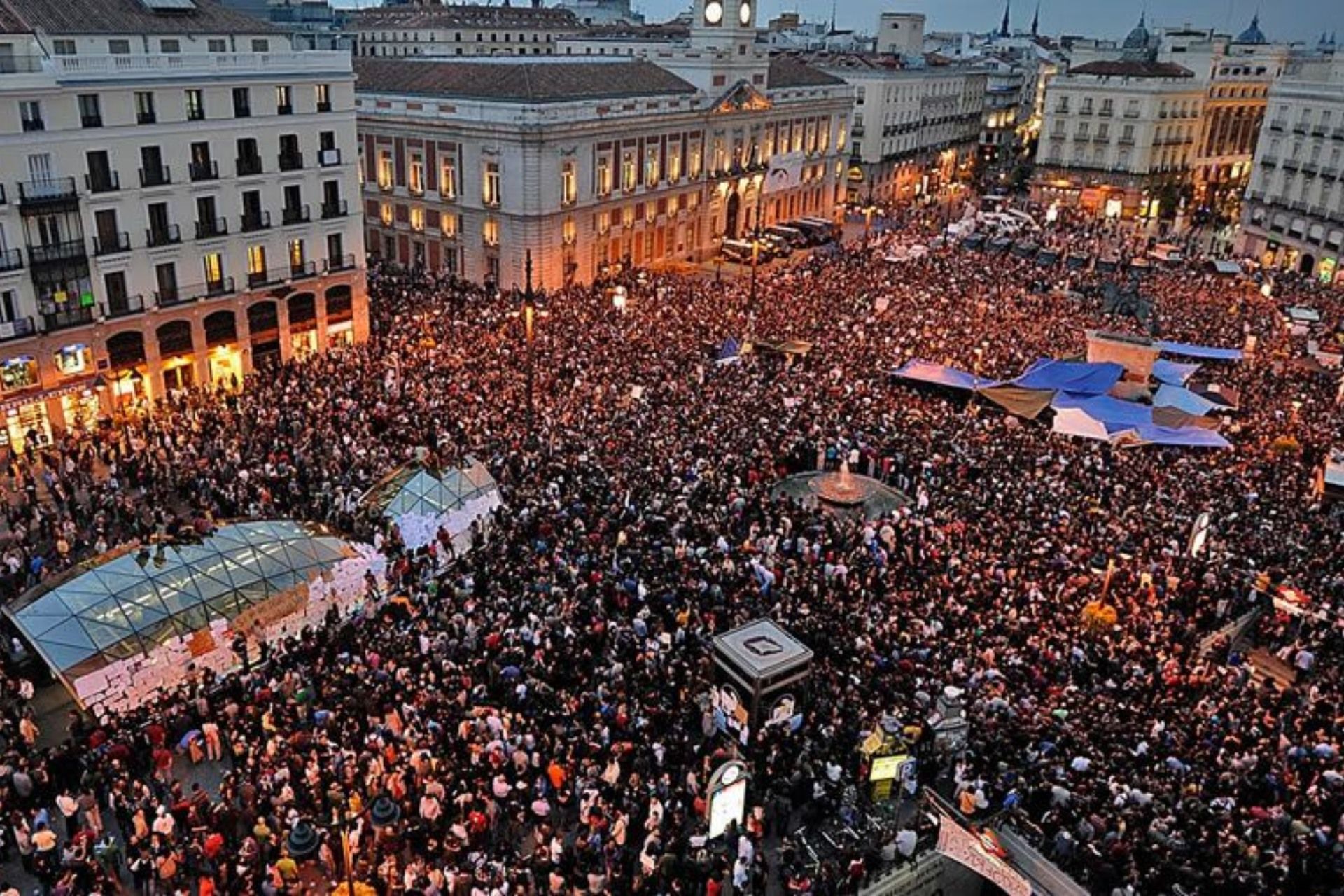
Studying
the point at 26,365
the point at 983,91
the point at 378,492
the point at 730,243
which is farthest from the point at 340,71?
the point at 983,91

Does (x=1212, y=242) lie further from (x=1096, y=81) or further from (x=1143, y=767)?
(x=1143, y=767)

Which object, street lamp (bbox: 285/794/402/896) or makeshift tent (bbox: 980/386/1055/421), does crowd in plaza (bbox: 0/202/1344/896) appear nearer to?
street lamp (bbox: 285/794/402/896)

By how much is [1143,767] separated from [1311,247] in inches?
2191

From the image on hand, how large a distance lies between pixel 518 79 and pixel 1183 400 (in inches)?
1378

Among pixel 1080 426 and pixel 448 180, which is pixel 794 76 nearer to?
pixel 448 180

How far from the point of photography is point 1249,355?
Answer: 39062mm

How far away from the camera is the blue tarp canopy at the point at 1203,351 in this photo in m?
38.0

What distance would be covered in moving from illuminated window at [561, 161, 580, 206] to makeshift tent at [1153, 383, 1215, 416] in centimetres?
3000

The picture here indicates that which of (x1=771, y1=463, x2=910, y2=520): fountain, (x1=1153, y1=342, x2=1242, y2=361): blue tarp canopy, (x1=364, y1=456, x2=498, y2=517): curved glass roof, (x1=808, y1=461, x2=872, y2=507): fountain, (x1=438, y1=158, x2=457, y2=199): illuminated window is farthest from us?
(x1=438, y1=158, x2=457, y2=199): illuminated window

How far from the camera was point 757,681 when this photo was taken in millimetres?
17141

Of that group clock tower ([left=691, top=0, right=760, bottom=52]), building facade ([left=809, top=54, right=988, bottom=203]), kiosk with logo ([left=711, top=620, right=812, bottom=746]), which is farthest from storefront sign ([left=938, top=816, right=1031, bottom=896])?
building facade ([left=809, top=54, right=988, bottom=203])

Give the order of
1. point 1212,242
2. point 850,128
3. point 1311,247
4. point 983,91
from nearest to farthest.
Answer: point 1311,247 < point 1212,242 < point 850,128 < point 983,91

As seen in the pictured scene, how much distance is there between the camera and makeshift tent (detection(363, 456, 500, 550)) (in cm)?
2358

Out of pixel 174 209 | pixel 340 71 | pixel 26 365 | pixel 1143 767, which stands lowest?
pixel 1143 767
